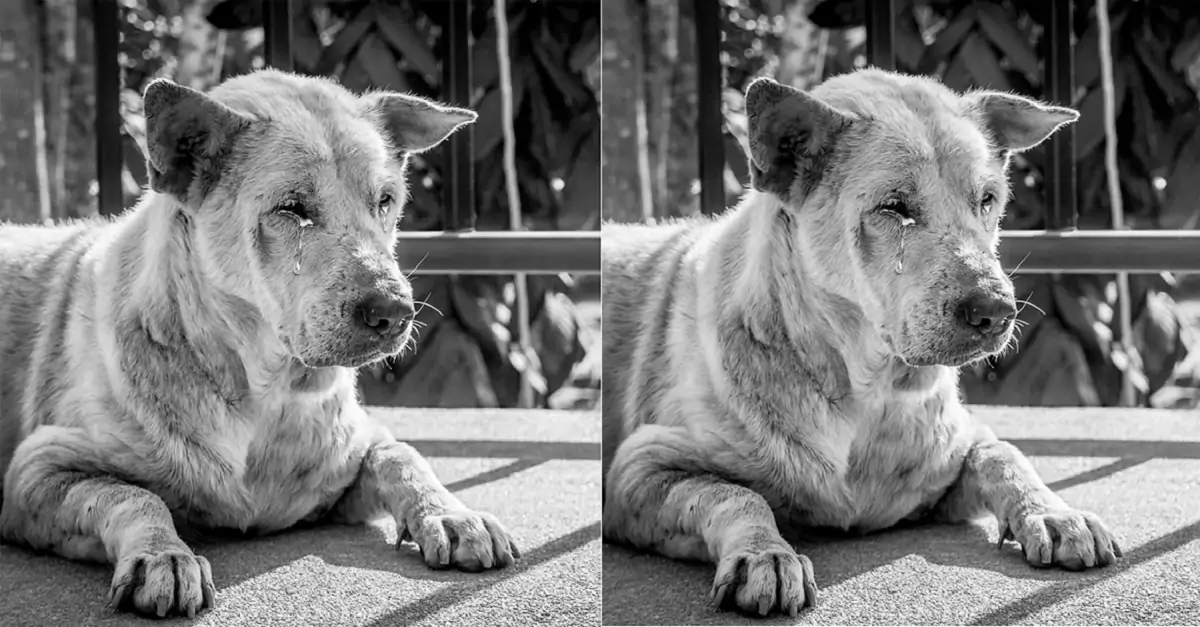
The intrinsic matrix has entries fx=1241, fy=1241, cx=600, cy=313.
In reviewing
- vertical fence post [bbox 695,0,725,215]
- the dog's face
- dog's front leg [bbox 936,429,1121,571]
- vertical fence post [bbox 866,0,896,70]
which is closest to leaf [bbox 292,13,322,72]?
vertical fence post [bbox 695,0,725,215]

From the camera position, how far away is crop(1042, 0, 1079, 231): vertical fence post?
2.22 metres

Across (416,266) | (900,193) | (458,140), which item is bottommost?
(416,266)

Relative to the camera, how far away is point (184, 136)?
73.6 inches

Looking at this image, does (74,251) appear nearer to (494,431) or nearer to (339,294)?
(339,294)

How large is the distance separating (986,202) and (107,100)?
5.21 feet

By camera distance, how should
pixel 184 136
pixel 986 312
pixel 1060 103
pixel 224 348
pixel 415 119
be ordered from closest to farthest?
pixel 986 312 < pixel 184 136 < pixel 224 348 < pixel 415 119 < pixel 1060 103

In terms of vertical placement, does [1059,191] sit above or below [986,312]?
above

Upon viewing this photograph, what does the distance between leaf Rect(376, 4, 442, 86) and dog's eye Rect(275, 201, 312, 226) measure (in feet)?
1.65

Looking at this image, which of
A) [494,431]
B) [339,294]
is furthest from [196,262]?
[494,431]

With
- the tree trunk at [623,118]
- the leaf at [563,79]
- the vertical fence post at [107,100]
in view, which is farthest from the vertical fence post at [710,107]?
the vertical fence post at [107,100]

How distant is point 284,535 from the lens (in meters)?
2.10

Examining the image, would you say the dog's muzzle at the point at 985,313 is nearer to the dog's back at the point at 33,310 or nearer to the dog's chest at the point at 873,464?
the dog's chest at the point at 873,464

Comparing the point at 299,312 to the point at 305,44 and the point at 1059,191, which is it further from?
the point at 1059,191

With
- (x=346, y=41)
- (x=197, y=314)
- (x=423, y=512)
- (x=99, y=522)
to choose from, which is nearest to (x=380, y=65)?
(x=346, y=41)
